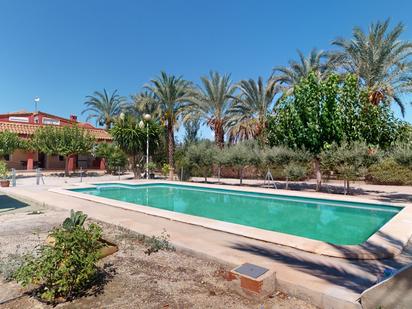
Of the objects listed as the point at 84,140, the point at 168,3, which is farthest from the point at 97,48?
the point at 168,3

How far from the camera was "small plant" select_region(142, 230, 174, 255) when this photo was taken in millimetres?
5714

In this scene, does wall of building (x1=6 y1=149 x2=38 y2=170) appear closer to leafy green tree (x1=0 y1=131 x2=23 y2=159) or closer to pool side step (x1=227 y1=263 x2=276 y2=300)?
leafy green tree (x1=0 y1=131 x2=23 y2=159)

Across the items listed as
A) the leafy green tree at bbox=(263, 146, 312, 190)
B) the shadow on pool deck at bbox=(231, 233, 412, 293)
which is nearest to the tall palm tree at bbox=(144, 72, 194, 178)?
the leafy green tree at bbox=(263, 146, 312, 190)

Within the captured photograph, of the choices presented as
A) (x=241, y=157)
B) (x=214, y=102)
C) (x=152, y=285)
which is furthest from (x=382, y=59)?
(x=152, y=285)

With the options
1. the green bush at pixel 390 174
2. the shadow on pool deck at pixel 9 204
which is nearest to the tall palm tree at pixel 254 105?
the green bush at pixel 390 174

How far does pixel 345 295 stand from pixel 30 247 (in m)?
5.89

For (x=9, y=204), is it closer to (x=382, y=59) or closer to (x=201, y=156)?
(x=201, y=156)

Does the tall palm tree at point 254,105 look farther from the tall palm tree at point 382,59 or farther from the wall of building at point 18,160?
the wall of building at point 18,160

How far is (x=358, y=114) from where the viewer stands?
16078 mm

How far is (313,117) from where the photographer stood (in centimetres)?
1634

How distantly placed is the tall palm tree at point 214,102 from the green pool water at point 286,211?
330 inches

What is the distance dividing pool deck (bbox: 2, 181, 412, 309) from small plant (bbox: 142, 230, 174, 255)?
175 mm

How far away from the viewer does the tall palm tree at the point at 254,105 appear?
2467 cm

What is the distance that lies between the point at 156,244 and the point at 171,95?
20066 mm
